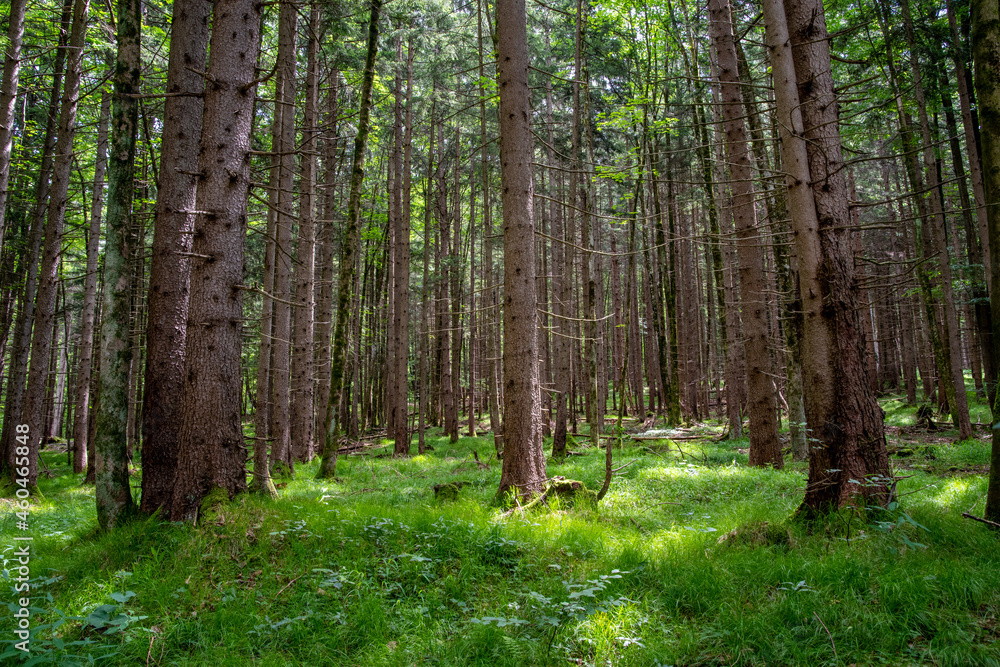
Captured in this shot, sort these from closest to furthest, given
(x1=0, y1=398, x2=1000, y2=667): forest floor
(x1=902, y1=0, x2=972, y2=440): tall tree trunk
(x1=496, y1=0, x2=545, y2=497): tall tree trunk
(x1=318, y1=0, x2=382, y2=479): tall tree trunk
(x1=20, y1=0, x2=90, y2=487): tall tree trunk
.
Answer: (x1=0, y1=398, x2=1000, y2=667): forest floor
(x1=496, y1=0, x2=545, y2=497): tall tree trunk
(x1=20, y1=0, x2=90, y2=487): tall tree trunk
(x1=318, y1=0, x2=382, y2=479): tall tree trunk
(x1=902, y1=0, x2=972, y2=440): tall tree trunk

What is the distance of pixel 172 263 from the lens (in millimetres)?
5336

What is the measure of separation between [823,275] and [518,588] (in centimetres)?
375

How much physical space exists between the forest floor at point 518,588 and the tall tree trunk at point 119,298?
48 centimetres

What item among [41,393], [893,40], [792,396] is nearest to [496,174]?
[893,40]

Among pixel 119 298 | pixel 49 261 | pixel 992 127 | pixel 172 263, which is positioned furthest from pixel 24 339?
pixel 992 127

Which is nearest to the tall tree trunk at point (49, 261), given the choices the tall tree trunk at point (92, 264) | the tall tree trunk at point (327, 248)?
the tall tree trunk at point (92, 264)

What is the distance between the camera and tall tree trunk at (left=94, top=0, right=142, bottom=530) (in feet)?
16.0

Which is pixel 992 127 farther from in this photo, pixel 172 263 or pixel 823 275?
pixel 172 263

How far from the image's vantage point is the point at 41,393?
9.77m

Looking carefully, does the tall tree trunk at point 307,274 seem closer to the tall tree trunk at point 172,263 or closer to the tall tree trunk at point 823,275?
the tall tree trunk at point 172,263

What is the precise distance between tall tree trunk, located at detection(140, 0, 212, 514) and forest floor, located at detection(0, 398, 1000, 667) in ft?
2.49

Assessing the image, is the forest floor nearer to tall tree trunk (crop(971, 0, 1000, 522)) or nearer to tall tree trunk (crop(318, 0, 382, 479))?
tall tree trunk (crop(971, 0, 1000, 522))

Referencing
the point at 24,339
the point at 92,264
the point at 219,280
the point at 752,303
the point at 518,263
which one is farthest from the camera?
the point at 92,264

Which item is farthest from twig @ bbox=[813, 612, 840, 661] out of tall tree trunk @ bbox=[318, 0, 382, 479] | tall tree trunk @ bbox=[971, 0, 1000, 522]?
tall tree trunk @ bbox=[318, 0, 382, 479]
